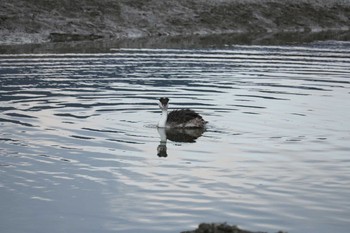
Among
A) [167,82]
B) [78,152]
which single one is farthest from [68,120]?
[167,82]

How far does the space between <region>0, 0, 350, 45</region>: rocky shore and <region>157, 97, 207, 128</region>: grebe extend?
19283mm

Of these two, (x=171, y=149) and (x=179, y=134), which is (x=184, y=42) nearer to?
(x=179, y=134)

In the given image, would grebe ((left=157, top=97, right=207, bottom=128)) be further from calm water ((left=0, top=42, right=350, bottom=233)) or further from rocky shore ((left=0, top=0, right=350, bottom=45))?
rocky shore ((left=0, top=0, right=350, bottom=45))

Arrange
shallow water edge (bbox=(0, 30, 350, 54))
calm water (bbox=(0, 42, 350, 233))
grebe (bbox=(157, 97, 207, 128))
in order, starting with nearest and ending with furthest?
calm water (bbox=(0, 42, 350, 233)), grebe (bbox=(157, 97, 207, 128)), shallow water edge (bbox=(0, 30, 350, 54))

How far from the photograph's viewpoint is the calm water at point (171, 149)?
12.0 meters

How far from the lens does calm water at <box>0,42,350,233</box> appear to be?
472 inches

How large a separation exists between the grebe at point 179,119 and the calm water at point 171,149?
0.97 feet

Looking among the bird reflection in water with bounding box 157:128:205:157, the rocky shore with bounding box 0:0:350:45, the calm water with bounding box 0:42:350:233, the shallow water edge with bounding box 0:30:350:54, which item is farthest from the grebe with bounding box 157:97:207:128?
the rocky shore with bounding box 0:0:350:45

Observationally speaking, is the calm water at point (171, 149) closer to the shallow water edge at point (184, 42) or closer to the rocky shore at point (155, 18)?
the shallow water edge at point (184, 42)

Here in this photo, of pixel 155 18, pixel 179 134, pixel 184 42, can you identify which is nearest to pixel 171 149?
pixel 179 134

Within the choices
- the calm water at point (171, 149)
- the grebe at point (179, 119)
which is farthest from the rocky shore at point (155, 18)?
the grebe at point (179, 119)

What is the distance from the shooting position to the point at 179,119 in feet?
62.1

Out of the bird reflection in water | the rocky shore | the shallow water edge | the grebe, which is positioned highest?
the rocky shore

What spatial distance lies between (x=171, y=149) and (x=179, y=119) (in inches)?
84.0
